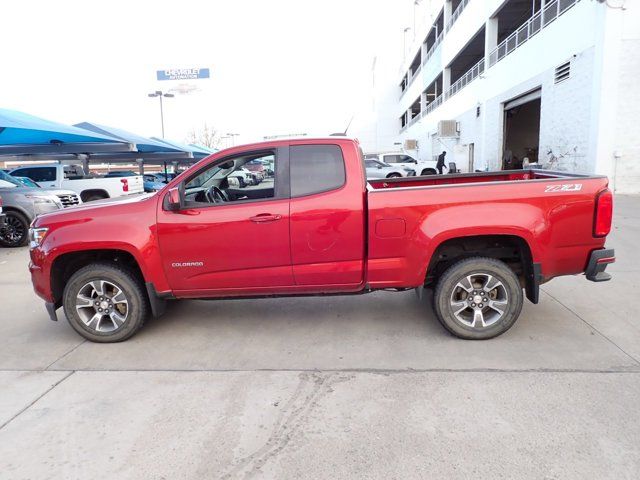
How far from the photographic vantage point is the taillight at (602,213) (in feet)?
13.4

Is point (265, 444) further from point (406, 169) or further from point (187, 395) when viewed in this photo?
point (406, 169)

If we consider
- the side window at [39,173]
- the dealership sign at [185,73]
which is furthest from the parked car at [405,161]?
→ the dealership sign at [185,73]

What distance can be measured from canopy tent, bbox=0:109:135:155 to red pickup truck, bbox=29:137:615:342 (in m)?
8.29

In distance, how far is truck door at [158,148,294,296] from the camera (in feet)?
14.1

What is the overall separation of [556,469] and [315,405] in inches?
60.4

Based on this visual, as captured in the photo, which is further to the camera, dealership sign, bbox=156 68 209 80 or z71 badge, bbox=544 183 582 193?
dealership sign, bbox=156 68 209 80

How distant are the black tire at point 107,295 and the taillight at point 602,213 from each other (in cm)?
428

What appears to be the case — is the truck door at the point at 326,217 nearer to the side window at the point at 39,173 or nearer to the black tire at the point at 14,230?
the black tire at the point at 14,230

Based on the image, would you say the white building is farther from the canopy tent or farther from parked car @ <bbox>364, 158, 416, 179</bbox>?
the canopy tent

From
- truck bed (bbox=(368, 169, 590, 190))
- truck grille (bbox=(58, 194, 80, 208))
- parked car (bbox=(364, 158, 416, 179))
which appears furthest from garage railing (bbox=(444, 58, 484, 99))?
truck bed (bbox=(368, 169, 590, 190))

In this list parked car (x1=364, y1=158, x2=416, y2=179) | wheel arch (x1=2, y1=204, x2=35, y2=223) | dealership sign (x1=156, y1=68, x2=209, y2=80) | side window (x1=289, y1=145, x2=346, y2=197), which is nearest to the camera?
side window (x1=289, y1=145, x2=346, y2=197)

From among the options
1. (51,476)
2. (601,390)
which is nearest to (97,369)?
(51,476)

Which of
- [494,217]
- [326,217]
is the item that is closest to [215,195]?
[326,217]

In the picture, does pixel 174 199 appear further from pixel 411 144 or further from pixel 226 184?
pixel 411 144
